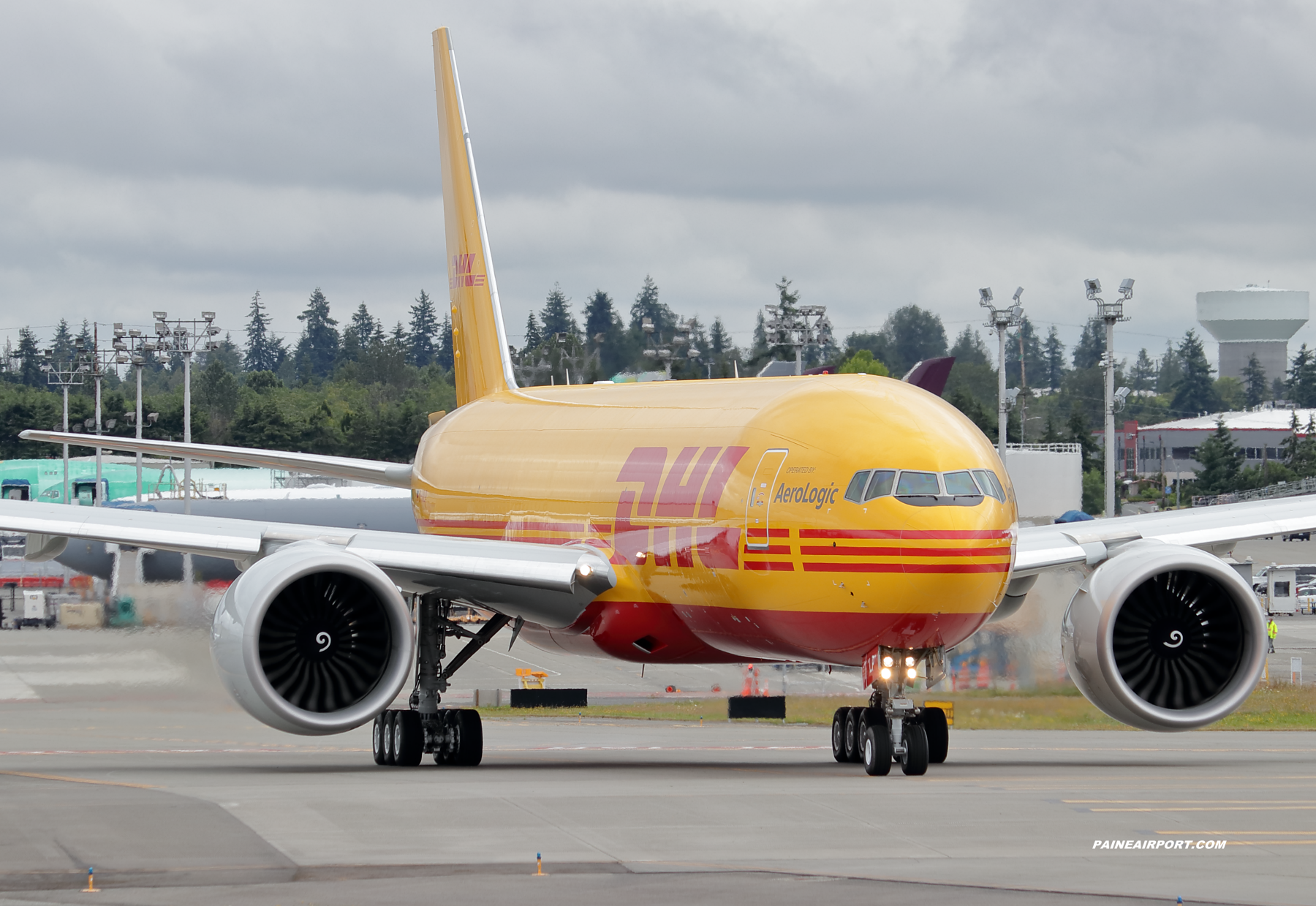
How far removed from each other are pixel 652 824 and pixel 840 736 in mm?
6430

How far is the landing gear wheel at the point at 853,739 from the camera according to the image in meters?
21.3

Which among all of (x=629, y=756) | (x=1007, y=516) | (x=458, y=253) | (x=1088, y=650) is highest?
(x=458, y=253)

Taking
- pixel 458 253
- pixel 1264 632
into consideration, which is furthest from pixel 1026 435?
pixel 1264 632

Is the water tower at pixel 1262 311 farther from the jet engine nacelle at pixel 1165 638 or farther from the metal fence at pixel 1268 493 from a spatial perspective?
the jet engine nacelle at pixel 1165 638

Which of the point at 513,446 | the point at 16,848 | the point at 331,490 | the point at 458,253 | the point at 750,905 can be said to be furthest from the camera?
the point at 331,490

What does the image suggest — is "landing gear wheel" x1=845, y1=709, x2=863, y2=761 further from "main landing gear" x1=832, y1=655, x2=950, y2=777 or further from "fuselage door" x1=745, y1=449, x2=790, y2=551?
"fuselage door" x1=745, y1=449, x2=790, y2=551

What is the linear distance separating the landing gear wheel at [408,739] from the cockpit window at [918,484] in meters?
7.17

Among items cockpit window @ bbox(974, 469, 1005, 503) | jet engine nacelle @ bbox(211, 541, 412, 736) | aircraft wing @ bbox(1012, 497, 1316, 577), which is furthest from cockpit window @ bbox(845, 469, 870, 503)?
jet engine nacelle @ bbox(211, 541, 412, 736)

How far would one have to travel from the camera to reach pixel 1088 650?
2038 centimetres

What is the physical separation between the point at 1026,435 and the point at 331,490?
228 feet

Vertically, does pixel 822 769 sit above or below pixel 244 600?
below

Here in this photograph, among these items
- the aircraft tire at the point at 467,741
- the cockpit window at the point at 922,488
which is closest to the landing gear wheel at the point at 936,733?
the cockpit window at the point at 922,488

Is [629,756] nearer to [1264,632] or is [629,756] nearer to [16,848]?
[1264,632]

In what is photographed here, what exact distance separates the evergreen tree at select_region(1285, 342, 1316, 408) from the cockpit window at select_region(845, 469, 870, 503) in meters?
170
